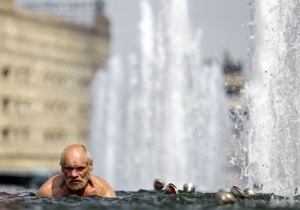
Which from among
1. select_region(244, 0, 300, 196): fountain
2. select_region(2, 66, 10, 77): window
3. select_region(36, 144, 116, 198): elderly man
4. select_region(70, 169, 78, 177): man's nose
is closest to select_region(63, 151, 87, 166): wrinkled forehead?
select_region(36, 144, 116, 198): elderly man

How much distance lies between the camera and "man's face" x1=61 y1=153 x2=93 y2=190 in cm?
1486

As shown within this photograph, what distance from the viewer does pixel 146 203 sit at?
49.1 feet

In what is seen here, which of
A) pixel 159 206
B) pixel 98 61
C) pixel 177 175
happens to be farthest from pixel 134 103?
pixel 98 61

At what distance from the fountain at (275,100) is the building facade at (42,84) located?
7594cm

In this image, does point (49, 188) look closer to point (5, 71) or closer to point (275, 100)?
point (275, 100)

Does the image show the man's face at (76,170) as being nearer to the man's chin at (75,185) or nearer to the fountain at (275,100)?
the man's chin at (75,185)

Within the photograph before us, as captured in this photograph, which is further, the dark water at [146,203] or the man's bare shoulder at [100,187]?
the man's bare shoulder at [100,187]

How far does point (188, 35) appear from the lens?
159ft

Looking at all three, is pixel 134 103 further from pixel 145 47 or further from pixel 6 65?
pixel 6 65

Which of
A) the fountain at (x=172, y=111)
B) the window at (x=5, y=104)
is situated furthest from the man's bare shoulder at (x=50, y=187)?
the window at (x=5, y=104)

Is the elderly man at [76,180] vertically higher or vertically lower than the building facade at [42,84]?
lower

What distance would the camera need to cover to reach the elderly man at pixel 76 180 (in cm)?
1488

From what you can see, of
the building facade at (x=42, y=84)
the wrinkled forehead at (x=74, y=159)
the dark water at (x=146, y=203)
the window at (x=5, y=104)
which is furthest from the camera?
the building facade at (x=42, y=84)

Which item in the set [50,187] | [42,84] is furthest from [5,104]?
[50,187]
